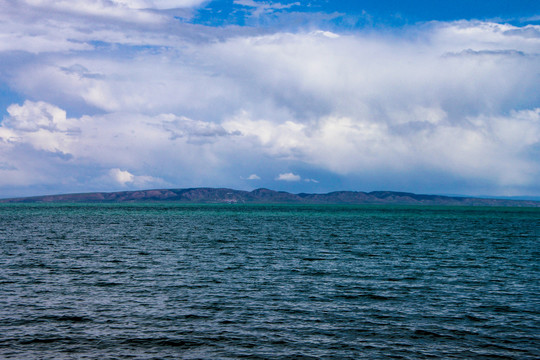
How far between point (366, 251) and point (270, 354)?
38.0 metres

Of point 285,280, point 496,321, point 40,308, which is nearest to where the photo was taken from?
point 496,321

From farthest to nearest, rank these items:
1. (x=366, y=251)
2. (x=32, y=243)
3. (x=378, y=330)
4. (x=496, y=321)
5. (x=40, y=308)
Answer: (x=32, y=243) → (x=366, y=251) → (x=40, y=308) → (x=496, y=321) → (x=378, y=330)

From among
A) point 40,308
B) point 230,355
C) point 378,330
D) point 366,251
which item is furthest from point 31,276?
point 366,251

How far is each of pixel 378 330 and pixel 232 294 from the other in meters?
10.7

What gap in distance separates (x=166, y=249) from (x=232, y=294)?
27.6 metres

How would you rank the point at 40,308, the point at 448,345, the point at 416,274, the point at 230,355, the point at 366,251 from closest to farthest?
the point at 230,355
the point at 448,345
the point at 40,308
the point at 416,274
the point at 366,251

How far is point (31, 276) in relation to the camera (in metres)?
35.9

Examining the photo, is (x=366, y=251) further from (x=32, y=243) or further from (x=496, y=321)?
(x=32, y=243)

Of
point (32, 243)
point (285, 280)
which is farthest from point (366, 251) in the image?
point (32, 243)

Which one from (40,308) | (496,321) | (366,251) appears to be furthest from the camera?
(366,251)

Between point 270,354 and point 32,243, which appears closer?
point 270,354

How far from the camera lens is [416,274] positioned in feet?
127

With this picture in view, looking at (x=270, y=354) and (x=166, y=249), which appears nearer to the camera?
(x=270, y=354)

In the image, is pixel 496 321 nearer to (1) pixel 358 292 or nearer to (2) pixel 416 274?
(1) pixel 358 292
